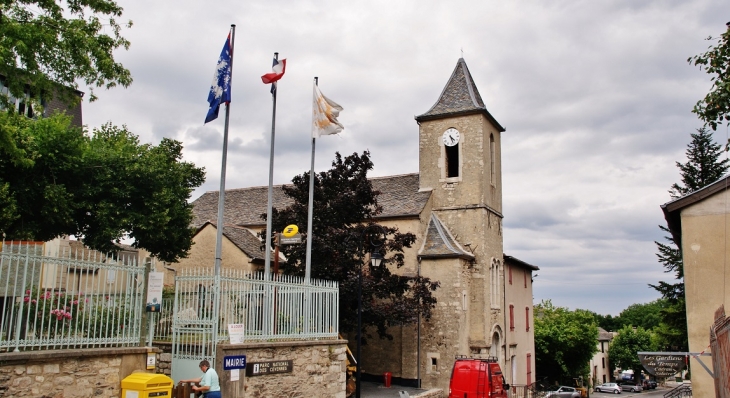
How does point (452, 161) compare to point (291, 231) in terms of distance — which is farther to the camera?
point (452, 161)

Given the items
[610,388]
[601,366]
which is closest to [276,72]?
[610,388]

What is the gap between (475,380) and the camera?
1939cm

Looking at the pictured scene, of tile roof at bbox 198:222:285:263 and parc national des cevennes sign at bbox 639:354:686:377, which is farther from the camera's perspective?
tile roof at bbox 198:222:285:263

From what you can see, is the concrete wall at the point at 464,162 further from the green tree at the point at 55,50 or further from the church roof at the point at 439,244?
the green tree at the point at 55,50

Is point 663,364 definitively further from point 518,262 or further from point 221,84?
point 518,262

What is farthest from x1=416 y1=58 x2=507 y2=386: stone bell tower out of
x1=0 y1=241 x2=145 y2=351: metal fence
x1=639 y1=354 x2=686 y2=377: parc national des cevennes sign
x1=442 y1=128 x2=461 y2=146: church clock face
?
x1=0 y1=241 x2=145 y2=351: metal fence

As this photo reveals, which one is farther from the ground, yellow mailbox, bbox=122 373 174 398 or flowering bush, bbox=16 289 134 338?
flowering bush, bbox=16 289 134 338

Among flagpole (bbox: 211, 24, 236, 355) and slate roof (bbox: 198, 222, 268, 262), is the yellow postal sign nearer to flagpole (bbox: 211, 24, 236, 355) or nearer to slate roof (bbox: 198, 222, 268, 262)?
flagpole (bbox: 211, 24, 236, 355)

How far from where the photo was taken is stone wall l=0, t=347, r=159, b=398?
28.5 feet

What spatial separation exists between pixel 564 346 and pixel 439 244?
1995cm

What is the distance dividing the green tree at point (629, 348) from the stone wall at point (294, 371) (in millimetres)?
66212

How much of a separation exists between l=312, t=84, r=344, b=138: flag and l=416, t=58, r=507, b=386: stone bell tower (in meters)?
11.8

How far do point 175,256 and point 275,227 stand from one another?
18.8 ft

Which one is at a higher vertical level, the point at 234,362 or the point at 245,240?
the point at 245,240
